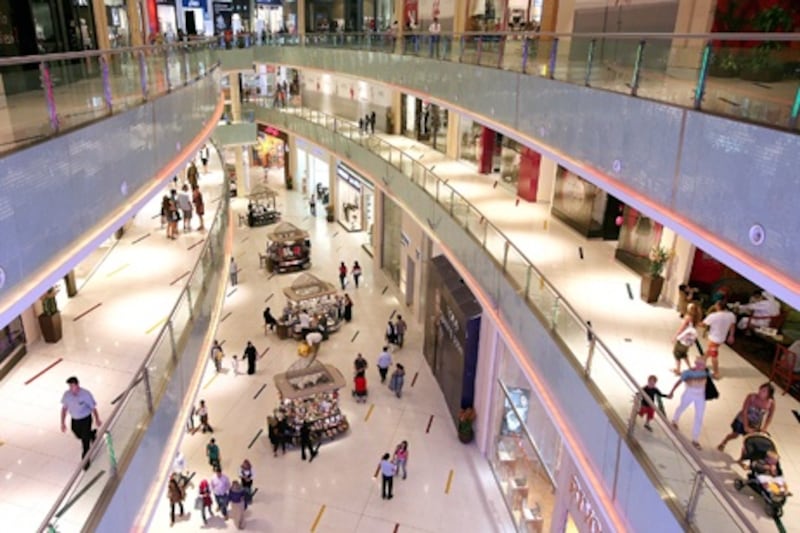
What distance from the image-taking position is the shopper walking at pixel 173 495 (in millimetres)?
13359

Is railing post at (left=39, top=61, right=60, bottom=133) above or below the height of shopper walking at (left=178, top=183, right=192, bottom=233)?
above

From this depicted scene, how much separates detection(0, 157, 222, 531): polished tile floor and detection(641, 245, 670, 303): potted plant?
880cm

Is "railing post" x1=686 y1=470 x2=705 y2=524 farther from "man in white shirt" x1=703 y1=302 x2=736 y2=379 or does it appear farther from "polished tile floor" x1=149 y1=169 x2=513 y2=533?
"polished tile floor" x1=149 y1=169 x2=513 y2=533

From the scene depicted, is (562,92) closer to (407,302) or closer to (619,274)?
(619,274)

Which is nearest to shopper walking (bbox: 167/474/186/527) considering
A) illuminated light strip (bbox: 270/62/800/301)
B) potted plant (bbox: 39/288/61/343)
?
potted plant (bbox: 39/288/61/343)

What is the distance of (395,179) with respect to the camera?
64.0ft

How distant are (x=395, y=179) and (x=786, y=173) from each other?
14615 millimetres

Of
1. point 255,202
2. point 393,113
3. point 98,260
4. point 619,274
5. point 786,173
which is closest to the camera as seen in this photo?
point 786,173

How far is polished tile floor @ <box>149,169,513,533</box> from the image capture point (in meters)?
13.8

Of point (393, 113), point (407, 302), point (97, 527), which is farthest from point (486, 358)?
point (393, 113)

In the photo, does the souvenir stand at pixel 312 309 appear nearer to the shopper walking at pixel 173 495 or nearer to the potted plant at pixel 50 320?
the shopper walking at pixel 173 495

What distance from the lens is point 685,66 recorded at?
23.3ft

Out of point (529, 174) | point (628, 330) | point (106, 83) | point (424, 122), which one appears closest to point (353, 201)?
point (424, 122)

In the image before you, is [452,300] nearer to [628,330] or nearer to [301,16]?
[628,330]
